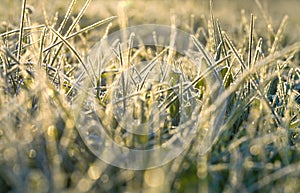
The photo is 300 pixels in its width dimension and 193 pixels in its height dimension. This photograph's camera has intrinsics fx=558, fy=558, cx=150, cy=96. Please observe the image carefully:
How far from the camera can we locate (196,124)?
3.85 feet

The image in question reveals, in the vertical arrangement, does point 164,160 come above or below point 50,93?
below

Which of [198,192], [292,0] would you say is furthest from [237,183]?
[292,0]

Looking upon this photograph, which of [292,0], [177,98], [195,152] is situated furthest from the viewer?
[292,0]

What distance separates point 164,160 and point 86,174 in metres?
0.15

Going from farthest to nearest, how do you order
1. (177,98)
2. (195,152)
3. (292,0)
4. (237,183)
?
(292,0), (177,98), (195,152), (237,183)

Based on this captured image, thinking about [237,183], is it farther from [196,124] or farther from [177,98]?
[177,98]

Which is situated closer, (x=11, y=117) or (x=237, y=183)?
(x=237, y=183)

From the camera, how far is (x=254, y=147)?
3.66ft

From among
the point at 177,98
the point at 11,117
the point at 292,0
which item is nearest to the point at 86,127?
the point at 11,117

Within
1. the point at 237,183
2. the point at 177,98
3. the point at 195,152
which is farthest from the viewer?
the point at 177,98

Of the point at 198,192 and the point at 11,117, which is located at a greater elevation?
the point at 11,117

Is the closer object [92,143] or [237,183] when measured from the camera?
[237,183]

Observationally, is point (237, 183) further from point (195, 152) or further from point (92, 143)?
point (92, 143)

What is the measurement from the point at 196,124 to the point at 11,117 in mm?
380
